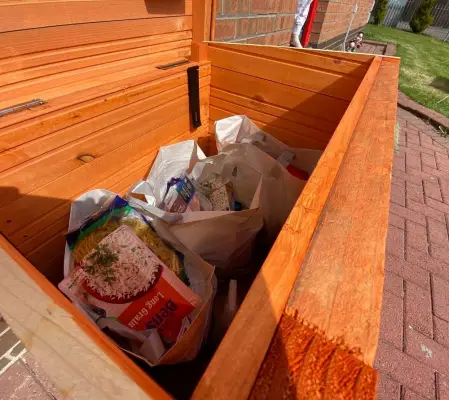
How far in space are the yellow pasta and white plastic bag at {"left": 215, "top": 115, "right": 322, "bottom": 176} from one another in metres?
0.65

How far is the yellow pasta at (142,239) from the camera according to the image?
877 millimetres

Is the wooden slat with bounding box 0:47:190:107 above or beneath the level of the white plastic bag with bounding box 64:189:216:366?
above

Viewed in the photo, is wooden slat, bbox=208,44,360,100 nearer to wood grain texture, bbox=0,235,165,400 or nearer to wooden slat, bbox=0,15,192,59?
wooden slat, bbox=0,15,192,59

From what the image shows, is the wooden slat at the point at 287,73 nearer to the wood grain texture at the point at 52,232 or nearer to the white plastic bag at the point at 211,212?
the white plastic bag at the point at 211,212

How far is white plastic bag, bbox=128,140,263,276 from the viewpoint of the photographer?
94 cm

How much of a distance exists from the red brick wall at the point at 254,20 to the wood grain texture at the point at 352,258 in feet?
4.03

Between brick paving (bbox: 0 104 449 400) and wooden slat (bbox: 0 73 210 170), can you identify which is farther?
brick paving (bbox: 0 104 449 400)

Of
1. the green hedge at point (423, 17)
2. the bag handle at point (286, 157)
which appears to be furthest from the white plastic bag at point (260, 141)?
the green hedge at point (423, 17)

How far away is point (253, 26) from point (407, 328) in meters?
1.94

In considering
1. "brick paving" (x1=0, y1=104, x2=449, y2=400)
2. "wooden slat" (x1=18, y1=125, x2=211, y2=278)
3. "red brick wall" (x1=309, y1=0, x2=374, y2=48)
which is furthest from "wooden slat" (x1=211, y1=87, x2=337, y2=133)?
"red brick wall" (x1=309, y1=0, x2=374, y2=48)

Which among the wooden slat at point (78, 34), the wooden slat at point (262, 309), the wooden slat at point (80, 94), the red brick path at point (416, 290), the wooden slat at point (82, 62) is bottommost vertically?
the red brick path at point (416, 290)

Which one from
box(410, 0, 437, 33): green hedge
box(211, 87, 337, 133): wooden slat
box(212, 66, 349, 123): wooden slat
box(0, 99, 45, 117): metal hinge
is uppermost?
box(0, 99, 45, 117): metal hinge

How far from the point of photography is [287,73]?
137 cm

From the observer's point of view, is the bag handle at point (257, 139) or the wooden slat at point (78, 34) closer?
the wooden slat at point (78, 34)
